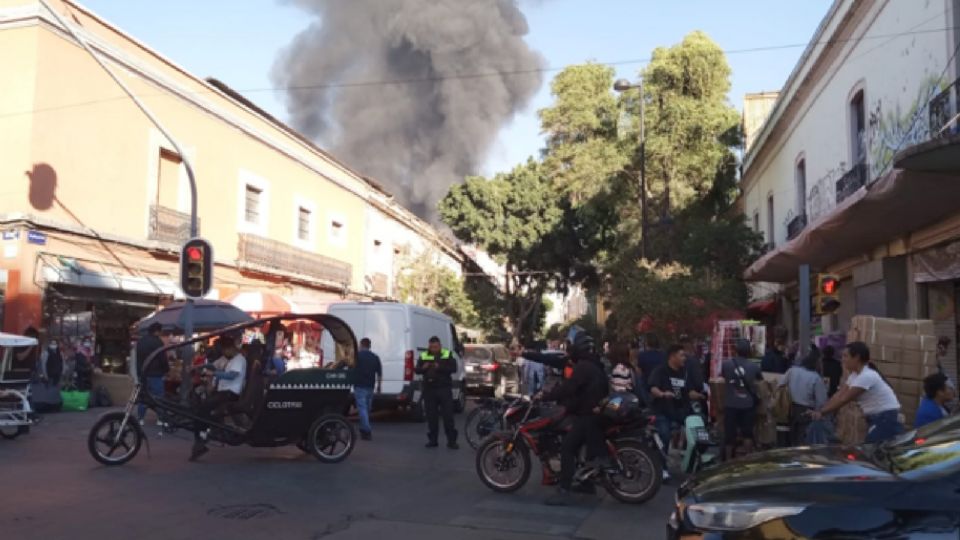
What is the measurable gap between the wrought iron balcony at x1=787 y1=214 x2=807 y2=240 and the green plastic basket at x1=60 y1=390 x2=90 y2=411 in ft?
55.9

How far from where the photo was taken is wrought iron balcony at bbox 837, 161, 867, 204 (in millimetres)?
16578

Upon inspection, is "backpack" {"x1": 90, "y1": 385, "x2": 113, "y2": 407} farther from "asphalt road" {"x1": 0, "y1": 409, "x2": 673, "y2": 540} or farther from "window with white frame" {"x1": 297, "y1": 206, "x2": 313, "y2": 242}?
"window with white frame" {"x1": 297, "y1": 206, "x2": 313, "y2": 242}

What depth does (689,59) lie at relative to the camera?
1112 inches

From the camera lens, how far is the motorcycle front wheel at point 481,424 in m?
11.7

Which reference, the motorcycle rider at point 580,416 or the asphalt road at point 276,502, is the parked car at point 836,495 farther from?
the motorcycle rider at point 580,416

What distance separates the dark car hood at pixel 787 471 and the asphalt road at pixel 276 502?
2.42 m

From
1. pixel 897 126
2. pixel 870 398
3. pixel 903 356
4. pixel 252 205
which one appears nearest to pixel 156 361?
pixel 870 398

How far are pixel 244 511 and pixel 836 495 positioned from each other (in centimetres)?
541

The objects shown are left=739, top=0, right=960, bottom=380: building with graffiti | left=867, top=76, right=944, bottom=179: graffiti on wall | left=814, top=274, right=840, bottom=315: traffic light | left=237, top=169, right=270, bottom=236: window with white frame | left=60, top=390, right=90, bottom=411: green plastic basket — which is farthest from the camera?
left=237, top=169, right=270, bottom=236: window with white frame

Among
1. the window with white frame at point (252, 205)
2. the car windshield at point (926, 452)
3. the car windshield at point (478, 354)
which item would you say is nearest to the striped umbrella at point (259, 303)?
the window with white frame at point (252, 205)

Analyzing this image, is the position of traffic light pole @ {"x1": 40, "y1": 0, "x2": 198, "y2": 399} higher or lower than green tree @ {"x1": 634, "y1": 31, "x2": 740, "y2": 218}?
lower

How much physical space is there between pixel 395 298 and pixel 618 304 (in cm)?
1372

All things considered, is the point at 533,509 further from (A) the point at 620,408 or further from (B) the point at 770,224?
(B) the point at 770,224

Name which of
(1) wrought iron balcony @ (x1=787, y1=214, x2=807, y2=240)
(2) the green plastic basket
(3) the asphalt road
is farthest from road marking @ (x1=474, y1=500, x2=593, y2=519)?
Result: (1) wrought iron balcony @ (x1=787, y1=214, x2=807, y2=240)
